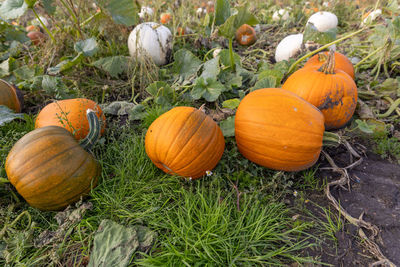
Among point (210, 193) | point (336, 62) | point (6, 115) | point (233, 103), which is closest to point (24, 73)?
point (6, 115)

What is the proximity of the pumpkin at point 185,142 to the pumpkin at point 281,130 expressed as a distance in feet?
0.84

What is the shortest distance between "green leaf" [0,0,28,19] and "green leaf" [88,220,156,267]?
2192 millimetres

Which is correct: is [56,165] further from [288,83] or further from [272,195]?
[288,83]

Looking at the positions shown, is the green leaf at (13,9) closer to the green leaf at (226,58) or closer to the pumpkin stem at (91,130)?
the pumpkin stem at (91,130)

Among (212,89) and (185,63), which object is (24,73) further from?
(212,89)

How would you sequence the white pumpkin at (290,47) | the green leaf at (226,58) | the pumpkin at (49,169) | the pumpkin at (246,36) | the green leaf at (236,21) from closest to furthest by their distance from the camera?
the pumpkin at (49,169) → the green leaf at (236,21) → the green leaf at (226,58) → the white pumpkin at (290,47) → the pumpkin at (246,36)

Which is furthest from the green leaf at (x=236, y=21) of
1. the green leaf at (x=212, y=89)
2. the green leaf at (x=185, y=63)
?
the green leaf at (x=185, y=63)

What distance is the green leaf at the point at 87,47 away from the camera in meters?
2.42

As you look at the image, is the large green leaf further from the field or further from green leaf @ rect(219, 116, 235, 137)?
green leaf @ rect(219, 116, 235, 137)

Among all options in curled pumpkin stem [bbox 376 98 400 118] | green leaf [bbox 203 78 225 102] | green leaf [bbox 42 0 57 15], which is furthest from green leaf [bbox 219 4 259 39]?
green leaf [bbox 42 0 57 15]

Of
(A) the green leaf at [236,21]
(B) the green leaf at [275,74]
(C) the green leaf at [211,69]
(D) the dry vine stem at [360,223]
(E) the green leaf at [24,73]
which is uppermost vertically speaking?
(A) the green leaf at [236,21]

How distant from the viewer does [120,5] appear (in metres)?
2.64

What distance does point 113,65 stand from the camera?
274 centimetres

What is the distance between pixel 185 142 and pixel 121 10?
1.93 meters
